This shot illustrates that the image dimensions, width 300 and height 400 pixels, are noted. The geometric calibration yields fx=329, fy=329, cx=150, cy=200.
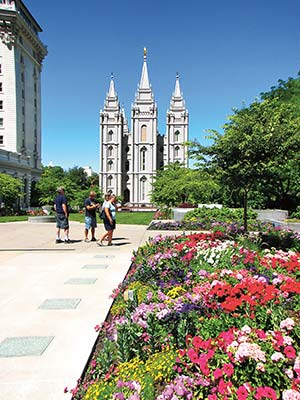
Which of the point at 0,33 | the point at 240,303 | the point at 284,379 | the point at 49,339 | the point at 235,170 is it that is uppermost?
the point at 0,33

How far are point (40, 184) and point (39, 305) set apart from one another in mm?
57675

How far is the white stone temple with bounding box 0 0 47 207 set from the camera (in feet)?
176

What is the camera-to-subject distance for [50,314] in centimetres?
470

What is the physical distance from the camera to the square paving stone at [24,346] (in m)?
3.55

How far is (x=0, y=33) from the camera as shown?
53625mm

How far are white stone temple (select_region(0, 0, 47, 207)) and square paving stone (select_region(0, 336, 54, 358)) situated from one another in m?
48.6

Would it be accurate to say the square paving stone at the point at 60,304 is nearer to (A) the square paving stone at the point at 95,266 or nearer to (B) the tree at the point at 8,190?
(A) the square paving stone at the point at 95,266

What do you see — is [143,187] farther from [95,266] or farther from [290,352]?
[290,352]

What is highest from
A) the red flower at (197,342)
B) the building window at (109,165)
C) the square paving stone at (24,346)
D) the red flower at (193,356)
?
the building window at (109,165)

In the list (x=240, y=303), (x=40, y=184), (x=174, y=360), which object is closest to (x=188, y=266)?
(x=240, y=303)

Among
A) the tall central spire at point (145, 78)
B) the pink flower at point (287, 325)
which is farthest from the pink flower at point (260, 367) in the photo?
the tall central spire at point (145, 78)

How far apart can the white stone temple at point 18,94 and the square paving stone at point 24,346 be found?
48.6 meters

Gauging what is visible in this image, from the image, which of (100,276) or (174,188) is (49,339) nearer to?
(100,276)

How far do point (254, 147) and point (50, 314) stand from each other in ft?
18.5
